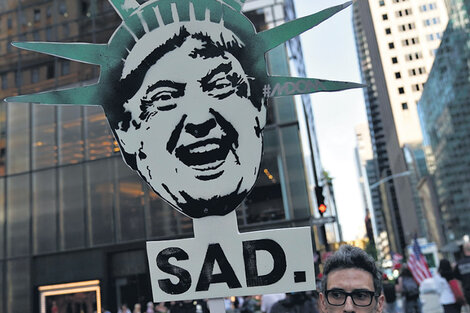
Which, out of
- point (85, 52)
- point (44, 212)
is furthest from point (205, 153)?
point (44, 212)

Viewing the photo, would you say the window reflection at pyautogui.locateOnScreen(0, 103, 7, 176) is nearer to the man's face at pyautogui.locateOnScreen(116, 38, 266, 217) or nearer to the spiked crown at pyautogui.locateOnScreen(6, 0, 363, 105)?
the spiked crown at pyautogui.locateOnScreen(6, 0, 363, 105)

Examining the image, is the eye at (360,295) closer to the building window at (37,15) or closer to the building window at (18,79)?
the building window at (18,79)

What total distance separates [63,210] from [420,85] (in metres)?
92.5

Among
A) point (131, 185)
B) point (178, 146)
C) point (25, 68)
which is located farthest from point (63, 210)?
point (178, 146)

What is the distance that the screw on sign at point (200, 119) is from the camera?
324cm

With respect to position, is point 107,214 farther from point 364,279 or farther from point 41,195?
point 364,279

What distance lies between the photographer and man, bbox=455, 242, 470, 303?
7922 millimetres

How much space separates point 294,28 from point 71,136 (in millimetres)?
21526

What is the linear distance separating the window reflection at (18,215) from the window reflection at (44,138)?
41.0 inches

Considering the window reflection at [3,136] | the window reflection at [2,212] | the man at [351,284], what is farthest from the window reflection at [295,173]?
the man at [351,284]

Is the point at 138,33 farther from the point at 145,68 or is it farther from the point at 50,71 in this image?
the point at 50,71

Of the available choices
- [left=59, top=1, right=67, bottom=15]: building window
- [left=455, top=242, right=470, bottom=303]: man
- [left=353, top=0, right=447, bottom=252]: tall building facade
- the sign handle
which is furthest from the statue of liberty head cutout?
[left=353, top=0, right=447, bottom=252]: tall building facade

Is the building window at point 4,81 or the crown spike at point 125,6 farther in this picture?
the building window at point 4,81

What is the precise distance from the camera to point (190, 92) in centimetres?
339
